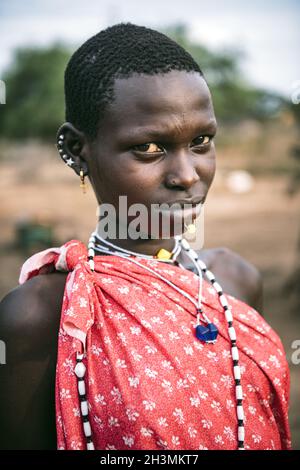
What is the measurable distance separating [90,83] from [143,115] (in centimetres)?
20

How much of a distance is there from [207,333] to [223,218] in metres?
9.05

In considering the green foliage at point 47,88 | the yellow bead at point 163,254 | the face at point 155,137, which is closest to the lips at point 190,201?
the face at point 155,137

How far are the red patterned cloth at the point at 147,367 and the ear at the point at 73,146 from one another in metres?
0.24

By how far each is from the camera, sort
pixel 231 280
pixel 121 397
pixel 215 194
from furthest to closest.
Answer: pixel 215 194, pixel 231 280, pixel 121 397

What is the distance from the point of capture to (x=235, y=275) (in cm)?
199

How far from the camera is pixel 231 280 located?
1962 mm

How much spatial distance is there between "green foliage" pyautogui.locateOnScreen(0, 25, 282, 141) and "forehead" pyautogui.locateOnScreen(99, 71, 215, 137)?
11752 mm

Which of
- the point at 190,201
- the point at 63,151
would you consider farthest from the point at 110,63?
the point at 190,201

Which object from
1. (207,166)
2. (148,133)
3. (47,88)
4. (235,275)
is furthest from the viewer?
(47,88)

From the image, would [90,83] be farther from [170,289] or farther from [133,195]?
[170,289]

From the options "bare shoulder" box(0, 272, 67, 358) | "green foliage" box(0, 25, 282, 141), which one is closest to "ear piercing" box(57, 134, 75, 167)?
"bare shoulder" box(0, 272, 67, 358)

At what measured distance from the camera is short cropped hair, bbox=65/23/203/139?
1.47 meters

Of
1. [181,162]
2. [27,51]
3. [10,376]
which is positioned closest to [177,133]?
[181,162]

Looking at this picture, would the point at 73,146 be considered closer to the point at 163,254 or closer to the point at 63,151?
the point at 63,151
